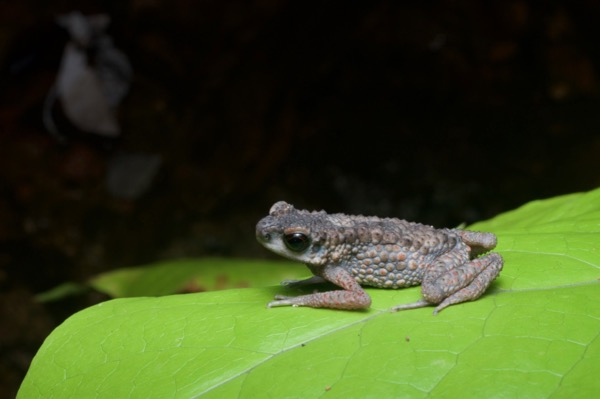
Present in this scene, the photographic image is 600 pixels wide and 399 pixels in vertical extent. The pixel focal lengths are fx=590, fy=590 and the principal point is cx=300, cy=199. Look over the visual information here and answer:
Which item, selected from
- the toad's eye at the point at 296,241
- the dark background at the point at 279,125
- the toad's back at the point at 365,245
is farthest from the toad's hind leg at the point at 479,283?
the dark background at the point at 279,125

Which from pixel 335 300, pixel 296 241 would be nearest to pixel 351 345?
pixel 335 300

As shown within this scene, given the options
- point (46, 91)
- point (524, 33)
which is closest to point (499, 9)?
point (524, 33)

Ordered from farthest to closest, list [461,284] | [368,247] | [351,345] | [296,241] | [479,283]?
[368,247] → [296,241] → [461,284] → [479,283] → [351,345]

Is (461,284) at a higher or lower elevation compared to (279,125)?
higher

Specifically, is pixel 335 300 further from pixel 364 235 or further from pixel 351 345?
pixel 364 235

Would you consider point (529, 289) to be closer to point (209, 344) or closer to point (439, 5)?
point (209, 344)

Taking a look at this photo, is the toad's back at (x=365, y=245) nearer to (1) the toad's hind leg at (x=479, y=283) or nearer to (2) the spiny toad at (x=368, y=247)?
(2) the spiny toad at (x=368, y=247)

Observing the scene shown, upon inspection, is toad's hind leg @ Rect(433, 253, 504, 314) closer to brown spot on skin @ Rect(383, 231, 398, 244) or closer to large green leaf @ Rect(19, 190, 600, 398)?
large green leaf @ Rect(19, 190, 600, 398)
